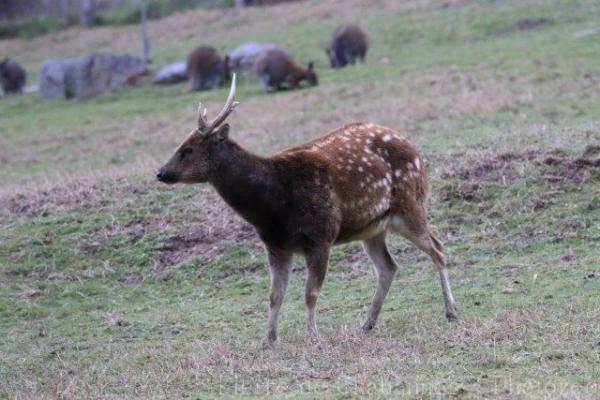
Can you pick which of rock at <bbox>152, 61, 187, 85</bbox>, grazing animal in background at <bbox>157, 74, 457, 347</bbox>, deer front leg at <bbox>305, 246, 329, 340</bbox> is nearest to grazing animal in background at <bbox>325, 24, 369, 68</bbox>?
rock at <bbox>152, 61, 187, 85</bbox>

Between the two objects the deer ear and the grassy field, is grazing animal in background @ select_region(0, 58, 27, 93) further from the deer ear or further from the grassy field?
the deer ear

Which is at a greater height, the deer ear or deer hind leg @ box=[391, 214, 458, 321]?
the deer ear

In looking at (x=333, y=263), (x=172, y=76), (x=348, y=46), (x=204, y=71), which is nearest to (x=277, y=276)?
(x=333, y=263)

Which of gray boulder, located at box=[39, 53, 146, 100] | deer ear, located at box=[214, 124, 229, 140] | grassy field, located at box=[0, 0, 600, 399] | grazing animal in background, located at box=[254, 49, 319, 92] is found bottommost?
gray boulder, located at box=[39, 53, 146, 100]

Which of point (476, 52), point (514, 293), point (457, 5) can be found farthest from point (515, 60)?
point (514, 293)

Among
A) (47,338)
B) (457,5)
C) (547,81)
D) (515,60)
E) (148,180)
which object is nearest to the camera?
(47,338)

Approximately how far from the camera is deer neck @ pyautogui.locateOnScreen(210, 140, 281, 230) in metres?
9.16

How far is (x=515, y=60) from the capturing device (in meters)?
23.8

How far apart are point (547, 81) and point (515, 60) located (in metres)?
3.09

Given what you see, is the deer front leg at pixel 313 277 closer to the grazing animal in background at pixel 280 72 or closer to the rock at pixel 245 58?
the grazing animal in background at pixel 280 72

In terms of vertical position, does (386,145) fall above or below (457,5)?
above

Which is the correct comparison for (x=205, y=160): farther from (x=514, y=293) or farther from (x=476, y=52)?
(x=476, y=52)

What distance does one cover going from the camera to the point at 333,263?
1210 cm

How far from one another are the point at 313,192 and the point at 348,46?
66.1ft
